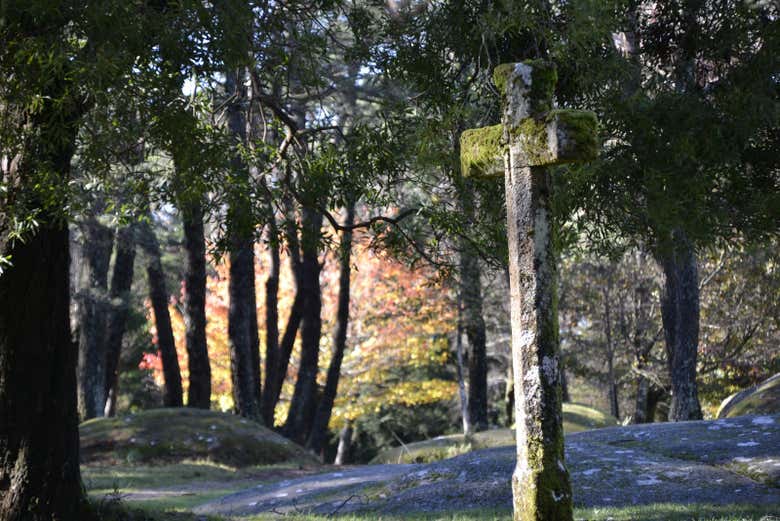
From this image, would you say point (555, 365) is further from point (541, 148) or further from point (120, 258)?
point (120, 258)

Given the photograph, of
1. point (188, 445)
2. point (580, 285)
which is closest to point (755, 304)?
point (580, 285)

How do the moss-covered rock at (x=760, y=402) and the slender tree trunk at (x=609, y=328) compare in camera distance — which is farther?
the slender tree trunk at (x=609, y=328)

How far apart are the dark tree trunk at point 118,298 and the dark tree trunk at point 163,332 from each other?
55 cm

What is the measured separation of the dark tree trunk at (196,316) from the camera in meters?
22.0

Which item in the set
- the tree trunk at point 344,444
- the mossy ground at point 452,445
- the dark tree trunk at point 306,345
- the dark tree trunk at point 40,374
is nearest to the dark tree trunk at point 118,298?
the dark tree trunk at point 306,345

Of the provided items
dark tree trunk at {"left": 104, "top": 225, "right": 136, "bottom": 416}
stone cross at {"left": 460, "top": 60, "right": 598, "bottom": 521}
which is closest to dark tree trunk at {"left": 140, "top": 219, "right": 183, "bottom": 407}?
dark tree trunk at {"left": 104, "top": 225, "right": 136, "bottom": 416}

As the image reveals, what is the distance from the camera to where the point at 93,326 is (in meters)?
26.4

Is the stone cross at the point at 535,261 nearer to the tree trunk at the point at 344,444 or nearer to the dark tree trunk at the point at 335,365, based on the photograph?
the dark tree trunk at the point at 335,365

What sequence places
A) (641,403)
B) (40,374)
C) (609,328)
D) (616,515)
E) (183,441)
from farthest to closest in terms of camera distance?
(609,328)
(641,403)
(183,441)
(616,515)
(40,374)

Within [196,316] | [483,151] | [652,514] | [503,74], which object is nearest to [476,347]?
[196,316]

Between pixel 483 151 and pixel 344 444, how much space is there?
1166 inches

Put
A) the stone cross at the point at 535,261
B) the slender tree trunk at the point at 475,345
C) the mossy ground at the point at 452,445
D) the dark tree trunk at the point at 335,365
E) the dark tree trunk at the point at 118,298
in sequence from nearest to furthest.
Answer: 1. the stone cross at the point at 535,261
2. the mossy ground at the point at 452,445
3. the dark tree trunk at the point at 118,298
4. the dark tree trunk at the point at 335,365
5. the slender tree trunk at the point at 475,345

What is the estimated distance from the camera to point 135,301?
24969 mm

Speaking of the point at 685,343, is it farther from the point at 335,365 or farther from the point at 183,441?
the point at 183,441
